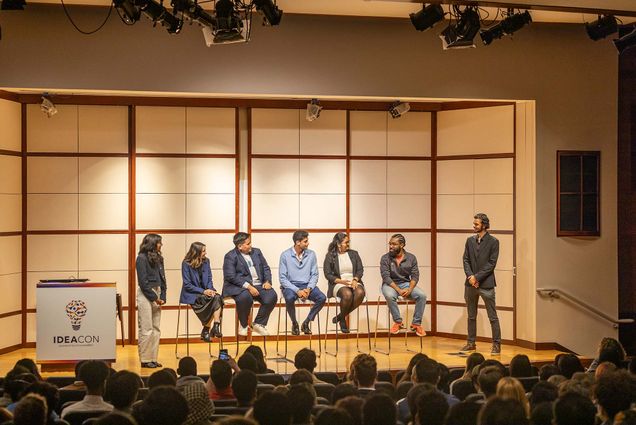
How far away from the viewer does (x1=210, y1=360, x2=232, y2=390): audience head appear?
5.27m

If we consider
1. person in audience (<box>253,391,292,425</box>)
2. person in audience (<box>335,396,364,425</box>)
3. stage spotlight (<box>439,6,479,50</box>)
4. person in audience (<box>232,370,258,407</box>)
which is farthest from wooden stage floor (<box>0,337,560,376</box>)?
person in audience (<box>253,391,292,425</box>)

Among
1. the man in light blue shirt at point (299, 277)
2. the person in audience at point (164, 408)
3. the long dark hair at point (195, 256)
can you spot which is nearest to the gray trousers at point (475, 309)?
the man in light blue shirt at point (299, 277)

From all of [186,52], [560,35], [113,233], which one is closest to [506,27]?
[560,35]

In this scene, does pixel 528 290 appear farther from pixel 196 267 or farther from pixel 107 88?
pixel 107 88

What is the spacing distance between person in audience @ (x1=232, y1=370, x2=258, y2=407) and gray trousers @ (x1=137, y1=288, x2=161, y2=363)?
3.90 m

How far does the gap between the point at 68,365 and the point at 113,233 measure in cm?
203

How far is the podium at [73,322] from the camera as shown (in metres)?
8.22

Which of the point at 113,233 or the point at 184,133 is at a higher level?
the point at 184,133

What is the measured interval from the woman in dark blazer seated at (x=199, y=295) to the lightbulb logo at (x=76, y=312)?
1.06 m

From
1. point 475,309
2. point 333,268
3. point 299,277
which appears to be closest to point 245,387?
point 299,277

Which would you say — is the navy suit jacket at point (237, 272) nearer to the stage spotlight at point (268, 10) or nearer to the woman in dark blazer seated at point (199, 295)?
the woman in dark blazer seated at point (199, 295)

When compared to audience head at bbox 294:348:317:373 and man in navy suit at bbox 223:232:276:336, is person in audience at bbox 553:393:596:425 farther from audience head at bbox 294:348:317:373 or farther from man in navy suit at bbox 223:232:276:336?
man in navy suit at bbox 223:232:276:336

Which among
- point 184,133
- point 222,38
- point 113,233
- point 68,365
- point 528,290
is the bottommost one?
point 68,365

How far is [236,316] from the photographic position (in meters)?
9.96
